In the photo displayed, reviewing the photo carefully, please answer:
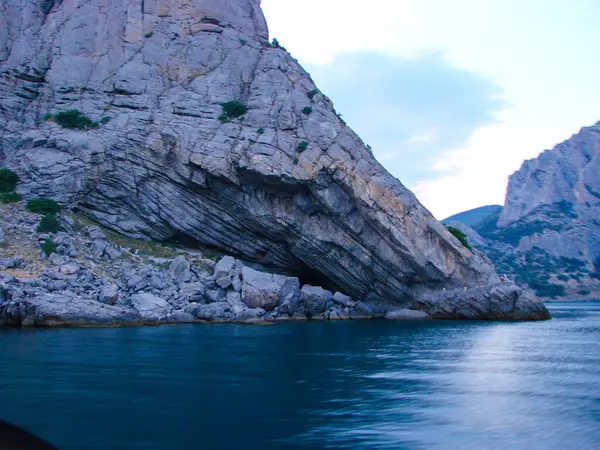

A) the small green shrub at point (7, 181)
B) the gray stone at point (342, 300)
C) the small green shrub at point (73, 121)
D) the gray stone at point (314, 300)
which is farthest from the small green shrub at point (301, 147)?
the small green shrub at point (7, 181)

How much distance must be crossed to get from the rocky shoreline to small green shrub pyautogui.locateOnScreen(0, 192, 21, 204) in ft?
2.81

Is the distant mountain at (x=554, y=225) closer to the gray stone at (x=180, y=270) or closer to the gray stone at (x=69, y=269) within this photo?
the gray stone at (x=180, y=270)

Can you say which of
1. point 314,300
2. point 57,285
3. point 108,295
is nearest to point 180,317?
point 108,295

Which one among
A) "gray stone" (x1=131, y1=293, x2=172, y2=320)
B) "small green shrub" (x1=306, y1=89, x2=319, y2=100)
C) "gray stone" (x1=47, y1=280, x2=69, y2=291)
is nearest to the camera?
"gray stone" (x1=47, y1=280, x2=69, y2=291)

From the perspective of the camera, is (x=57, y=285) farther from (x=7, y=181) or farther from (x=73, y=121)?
(x=73, y=121)

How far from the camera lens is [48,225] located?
37.2 m

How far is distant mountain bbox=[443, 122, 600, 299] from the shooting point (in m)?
108

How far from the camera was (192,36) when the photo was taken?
49688 mm

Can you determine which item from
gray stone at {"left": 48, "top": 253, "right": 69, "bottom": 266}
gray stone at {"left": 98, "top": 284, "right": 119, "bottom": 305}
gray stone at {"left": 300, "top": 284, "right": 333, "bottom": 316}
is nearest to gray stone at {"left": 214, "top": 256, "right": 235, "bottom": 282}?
gray stone at {"left": 300, "top": 284, "right": 333, "bottom": 316}

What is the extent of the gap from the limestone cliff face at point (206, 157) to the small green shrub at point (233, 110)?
1.44 ft

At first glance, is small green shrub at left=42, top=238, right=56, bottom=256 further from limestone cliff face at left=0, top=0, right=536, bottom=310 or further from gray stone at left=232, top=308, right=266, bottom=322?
gray stone at left=232, top=308, right=266, bottom=322

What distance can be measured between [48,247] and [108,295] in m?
6.17

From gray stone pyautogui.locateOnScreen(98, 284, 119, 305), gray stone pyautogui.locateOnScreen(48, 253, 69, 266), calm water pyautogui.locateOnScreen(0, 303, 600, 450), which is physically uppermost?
gray stone pyautogui.locateOnScreen(48, 253, 69, 266)

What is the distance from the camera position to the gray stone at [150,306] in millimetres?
33031
